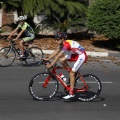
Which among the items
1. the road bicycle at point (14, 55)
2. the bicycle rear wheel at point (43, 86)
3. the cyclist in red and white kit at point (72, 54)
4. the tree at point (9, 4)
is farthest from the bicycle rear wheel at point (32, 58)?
the cyclist in red and white kit at point (72, 54)

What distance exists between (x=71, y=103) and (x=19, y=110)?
1221mm

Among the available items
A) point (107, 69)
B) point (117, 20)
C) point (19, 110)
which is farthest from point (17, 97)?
point (117, 20)

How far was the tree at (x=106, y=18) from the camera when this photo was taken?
58.3 feet

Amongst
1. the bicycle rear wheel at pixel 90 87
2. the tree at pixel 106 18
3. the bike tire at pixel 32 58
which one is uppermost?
the tree at pixel 106 18

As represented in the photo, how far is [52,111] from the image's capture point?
880 cm

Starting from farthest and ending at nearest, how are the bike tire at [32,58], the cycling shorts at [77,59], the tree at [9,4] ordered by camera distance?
the tree at [9,4]
the bike tire at [32,58]
the cycling shorts at [77,59]

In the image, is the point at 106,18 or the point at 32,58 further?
the point at 106,18

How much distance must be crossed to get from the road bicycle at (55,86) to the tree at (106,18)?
8.19 meters

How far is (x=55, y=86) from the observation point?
9.62 meters

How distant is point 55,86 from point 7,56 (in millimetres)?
5093

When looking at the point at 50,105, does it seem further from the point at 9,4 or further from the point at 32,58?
the point at 9,4

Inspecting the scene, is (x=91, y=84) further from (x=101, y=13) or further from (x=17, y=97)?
(x=101, y=13)

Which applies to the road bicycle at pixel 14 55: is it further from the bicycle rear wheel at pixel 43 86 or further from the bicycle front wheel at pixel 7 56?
the bicycle rear wheel at pixel 43 86

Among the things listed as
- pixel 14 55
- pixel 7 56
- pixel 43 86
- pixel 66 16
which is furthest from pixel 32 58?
pixel 66 16
